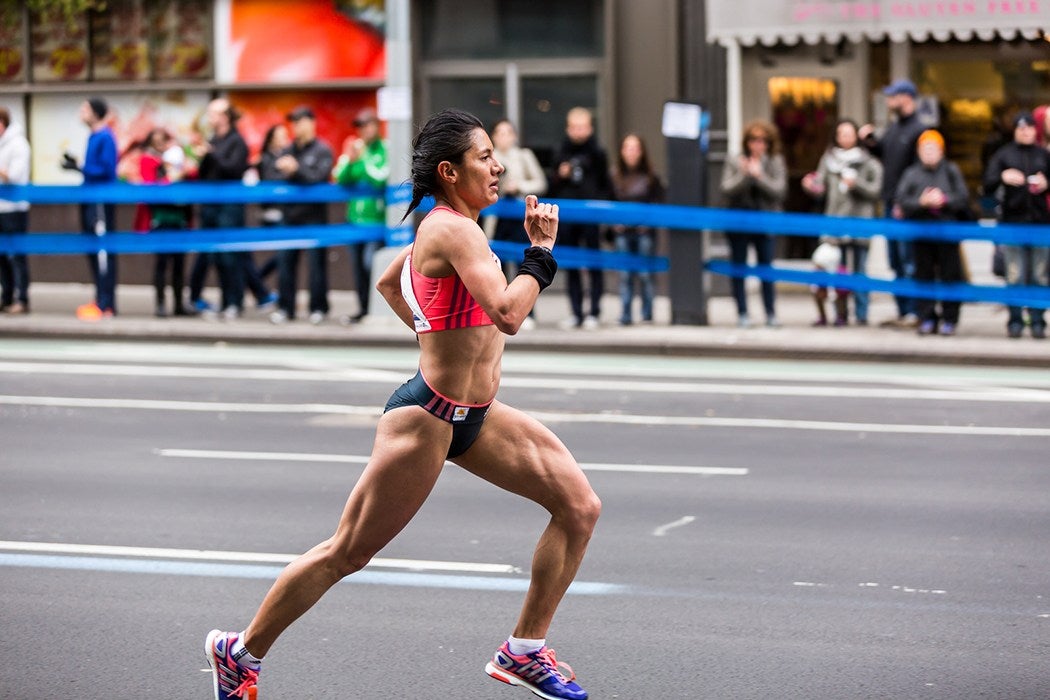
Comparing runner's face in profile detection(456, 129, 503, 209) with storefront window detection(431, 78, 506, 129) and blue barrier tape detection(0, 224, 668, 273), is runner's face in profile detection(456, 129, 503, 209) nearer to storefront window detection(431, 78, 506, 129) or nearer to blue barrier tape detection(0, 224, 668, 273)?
blue barrier tape detection(0, 224, 668, 273)

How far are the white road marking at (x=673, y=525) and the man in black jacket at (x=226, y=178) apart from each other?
9.94 m

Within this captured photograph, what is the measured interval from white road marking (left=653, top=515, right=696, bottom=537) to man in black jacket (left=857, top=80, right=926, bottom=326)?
8119 millimetres

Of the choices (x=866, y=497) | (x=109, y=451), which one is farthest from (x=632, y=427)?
(x=109, y=451)

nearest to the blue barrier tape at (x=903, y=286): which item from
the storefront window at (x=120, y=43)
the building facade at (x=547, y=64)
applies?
the building facade at (x=547, y=64)

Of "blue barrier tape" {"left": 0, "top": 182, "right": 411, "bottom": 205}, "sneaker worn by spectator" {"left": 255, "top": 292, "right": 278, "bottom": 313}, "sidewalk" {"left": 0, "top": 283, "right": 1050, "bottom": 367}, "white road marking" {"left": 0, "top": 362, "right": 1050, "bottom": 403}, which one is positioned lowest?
"white road marking" {"left": 0, "top": 362, "right": 1050, "bottom": 403}

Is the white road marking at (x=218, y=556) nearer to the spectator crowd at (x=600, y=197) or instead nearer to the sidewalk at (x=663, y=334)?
the sidewalk at (x=663, y=334)

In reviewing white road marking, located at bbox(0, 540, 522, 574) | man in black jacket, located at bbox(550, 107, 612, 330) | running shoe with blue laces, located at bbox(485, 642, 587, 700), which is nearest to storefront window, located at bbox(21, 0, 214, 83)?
man in black jacket, located at bbox(550, 107, 612, 330)

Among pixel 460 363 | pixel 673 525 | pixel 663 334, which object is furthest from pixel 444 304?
pixel 663 334

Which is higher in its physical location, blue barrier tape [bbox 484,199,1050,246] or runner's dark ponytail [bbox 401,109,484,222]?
runner's dark ponytail [bbox 401,109,484,222]

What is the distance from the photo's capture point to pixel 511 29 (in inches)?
785

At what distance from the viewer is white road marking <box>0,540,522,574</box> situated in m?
7.45

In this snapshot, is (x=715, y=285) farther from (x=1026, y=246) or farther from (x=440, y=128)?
(x=440, y=128)

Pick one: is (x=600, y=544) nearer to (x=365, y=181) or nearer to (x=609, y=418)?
(x=609, y=418)

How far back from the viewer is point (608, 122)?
19.8 m
